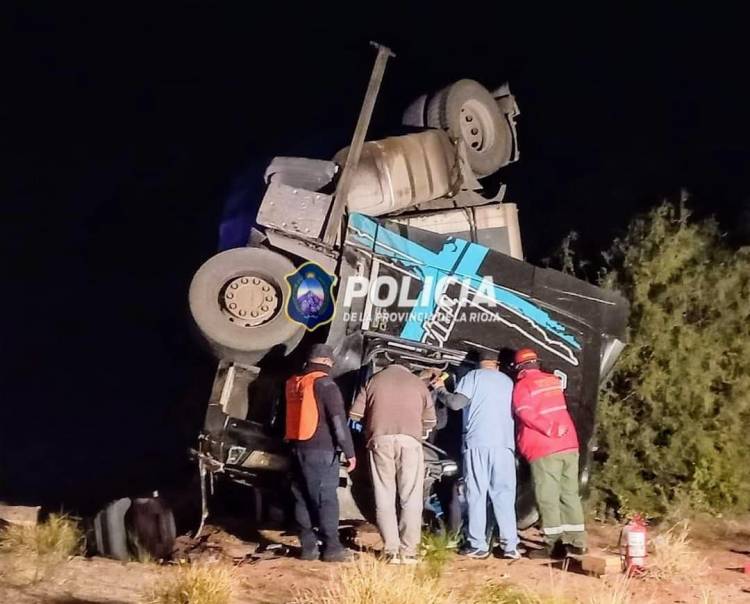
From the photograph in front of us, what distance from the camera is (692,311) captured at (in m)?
8.72

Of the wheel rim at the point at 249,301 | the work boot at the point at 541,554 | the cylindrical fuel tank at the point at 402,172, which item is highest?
the cylindrical fuel tank at the point at 402,172

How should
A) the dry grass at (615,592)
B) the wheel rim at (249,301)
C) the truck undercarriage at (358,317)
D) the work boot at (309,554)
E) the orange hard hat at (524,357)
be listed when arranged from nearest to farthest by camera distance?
the dry grass at (615,592) < the work boot at (309,554) < the orange hard hat at (524,357) < the truck undercarriage at (358,317) < the wheel rim at (249,301)

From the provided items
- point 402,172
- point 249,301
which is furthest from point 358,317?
point 402,172

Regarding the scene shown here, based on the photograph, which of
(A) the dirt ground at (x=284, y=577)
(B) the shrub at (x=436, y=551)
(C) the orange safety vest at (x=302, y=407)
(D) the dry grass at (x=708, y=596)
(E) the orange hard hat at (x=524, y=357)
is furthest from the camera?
(E) the orange hard hat at (x=524, y=357)

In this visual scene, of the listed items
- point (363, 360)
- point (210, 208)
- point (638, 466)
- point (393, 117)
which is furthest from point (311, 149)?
point (210, 208)

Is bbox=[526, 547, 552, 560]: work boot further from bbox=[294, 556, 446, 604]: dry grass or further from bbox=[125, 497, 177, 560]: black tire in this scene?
bbox=[125, 497, 177, 560]: black tire

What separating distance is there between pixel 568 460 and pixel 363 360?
1703 millimetres

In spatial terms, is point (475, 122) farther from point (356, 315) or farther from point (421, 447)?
point (421, 447)

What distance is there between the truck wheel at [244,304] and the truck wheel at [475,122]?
2.79 meters

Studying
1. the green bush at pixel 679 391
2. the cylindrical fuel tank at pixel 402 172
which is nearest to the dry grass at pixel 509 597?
the green bush at pixel 679 391

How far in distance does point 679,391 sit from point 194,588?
4.91 meters

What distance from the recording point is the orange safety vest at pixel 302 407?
22.4ft

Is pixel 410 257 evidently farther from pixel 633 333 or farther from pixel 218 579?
pixel 218 579

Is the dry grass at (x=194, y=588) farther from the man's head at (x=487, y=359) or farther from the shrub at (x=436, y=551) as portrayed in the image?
the man's head at (x=487, y=359)
